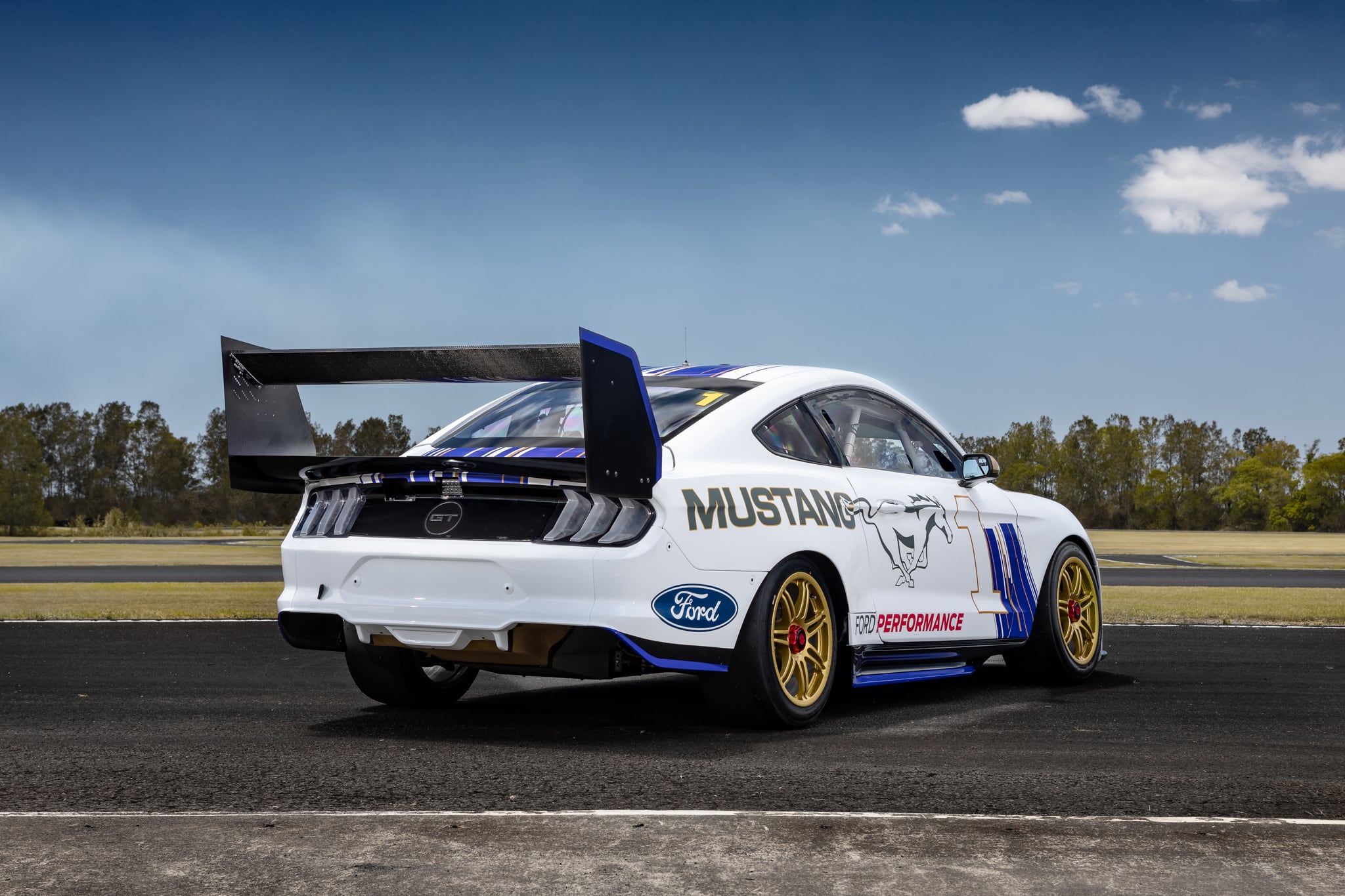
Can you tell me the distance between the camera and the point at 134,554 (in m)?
35.1

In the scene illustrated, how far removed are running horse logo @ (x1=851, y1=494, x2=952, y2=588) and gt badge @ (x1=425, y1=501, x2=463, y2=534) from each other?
1.91 metres

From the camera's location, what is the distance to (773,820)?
4.02m

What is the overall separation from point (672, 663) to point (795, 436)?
1416 mm

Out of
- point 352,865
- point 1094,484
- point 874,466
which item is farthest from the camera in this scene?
point 1094,484

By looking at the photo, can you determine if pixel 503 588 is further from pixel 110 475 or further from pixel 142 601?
pixel 110 475

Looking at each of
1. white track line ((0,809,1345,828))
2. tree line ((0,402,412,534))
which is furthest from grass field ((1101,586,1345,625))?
tree line ((0,402,412,534))

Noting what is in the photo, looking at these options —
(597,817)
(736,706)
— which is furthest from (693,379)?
(597,817)

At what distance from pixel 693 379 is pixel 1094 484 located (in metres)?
107

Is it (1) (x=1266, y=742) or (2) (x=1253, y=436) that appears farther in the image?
(2) (x=1253, y=436)

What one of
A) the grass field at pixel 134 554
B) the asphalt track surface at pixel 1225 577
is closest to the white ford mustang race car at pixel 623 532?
the asphalt track surface at pixel 1225 577

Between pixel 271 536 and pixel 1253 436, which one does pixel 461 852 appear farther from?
pixel 1253 436

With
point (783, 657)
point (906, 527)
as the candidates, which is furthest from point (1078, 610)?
point (783, 657)

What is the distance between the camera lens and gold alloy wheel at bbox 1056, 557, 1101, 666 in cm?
790

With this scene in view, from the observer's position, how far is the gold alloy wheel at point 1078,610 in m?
7.90
